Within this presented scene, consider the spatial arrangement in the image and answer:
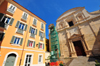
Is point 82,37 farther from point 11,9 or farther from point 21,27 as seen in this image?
point 11,9

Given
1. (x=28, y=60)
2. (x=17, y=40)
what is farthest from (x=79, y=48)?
(x=17, y=40)

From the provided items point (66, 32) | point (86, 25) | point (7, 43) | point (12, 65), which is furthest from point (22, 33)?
point (86, 25)

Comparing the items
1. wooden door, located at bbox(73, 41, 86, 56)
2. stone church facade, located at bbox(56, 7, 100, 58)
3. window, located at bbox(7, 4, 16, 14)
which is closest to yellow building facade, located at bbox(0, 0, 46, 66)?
window, located at bbox(7, 4, 16, 14)

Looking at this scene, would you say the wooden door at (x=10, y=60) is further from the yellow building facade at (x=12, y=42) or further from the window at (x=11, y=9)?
the window at (x=11, y=9)

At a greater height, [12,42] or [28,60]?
[12,42]

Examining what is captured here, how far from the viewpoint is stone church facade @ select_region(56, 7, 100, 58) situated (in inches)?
417

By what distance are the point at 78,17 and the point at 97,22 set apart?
5547mm

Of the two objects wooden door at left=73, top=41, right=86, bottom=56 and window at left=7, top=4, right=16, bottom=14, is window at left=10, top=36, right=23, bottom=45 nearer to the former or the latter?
window at left=7, top=4, right=16, bottom=14

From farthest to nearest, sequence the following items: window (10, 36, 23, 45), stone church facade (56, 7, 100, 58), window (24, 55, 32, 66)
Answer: stone church facade (56, 7, 100, 58)
window (24, 55, 32, 66)
window (10, 36, 23, 45)

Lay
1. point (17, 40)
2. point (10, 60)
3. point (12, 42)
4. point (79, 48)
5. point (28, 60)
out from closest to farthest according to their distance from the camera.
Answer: point (10, 60) → point (12, 42) → point (17, 40) → point (28, 60) → point (79, 48)

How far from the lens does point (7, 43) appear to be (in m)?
6.52

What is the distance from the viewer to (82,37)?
12.4 m

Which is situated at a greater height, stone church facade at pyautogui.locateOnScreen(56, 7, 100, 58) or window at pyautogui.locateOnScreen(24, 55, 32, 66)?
stone church facade at pyautogui.locateOnScreen(56, 7, 100, 58)

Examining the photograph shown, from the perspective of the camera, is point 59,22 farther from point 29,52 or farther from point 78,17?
point 29,52
